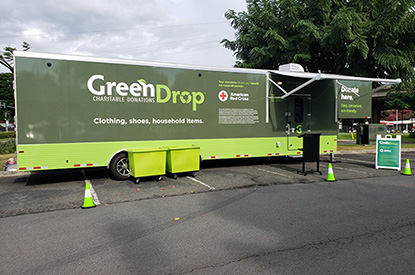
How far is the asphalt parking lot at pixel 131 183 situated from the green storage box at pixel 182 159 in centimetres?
31

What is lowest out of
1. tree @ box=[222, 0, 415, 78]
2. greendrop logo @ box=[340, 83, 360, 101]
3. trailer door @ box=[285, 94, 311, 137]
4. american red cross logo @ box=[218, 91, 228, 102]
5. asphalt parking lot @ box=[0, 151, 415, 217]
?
asphalt parking lot @ box=[0, 151, 415, 217]

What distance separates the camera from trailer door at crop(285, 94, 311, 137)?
10.6 meters

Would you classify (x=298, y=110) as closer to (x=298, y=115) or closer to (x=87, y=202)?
(x=298, y=115)

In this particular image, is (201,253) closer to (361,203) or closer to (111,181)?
(361,203)

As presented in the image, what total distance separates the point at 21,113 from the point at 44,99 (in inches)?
24.2

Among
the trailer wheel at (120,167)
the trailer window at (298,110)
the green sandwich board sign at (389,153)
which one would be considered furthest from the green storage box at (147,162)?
the green sandwich board sign at (389,153)

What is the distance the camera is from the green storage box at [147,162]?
7648 millimetres

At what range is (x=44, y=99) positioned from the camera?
7453mm

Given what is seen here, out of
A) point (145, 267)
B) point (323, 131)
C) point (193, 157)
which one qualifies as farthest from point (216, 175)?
point (145, 267)

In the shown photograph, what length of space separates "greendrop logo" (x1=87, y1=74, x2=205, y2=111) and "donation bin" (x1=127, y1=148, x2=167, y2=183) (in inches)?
63.8

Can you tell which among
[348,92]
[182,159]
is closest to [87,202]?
[182,159]

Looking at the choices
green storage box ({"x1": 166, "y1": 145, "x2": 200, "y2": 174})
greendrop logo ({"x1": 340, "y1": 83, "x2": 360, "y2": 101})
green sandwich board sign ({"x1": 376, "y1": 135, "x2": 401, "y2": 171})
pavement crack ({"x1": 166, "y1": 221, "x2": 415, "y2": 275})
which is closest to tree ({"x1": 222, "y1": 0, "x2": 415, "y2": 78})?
greendrop logo ({"x1": 340, "y1": 83, "x2": 360, "y2": 101})

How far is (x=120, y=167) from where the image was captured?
8.28 m

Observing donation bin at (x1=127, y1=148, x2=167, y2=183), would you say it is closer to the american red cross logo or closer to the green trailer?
the green trailer
